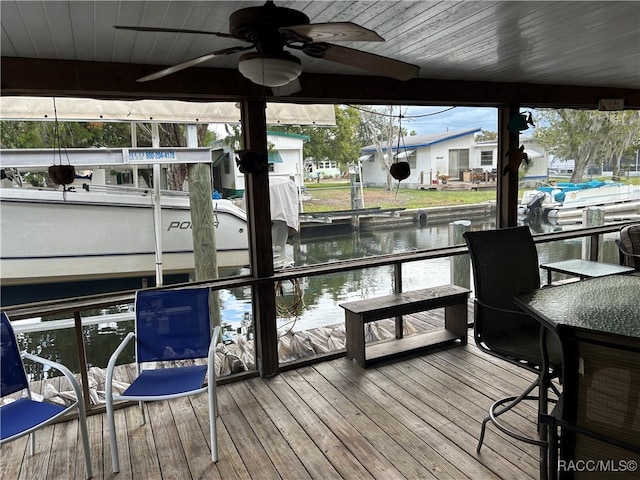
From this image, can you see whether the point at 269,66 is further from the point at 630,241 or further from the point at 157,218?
the point at 630,241

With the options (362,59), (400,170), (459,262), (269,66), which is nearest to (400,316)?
(400,170)

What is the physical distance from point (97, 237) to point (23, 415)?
10.3ft

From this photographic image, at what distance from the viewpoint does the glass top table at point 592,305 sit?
5.51 ft

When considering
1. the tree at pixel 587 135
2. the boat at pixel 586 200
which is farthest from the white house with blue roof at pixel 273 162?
the boat at pixel 586 200

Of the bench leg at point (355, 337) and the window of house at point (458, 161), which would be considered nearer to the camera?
the bench leg at point (355, 337)

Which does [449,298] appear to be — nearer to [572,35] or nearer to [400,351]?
[400,351]

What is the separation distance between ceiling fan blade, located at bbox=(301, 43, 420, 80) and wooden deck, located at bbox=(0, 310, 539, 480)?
1815mm

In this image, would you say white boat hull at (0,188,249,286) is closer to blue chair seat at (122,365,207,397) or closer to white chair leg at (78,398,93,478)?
blue chair seat at (122,365,207,397)

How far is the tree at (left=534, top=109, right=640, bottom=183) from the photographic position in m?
4.87

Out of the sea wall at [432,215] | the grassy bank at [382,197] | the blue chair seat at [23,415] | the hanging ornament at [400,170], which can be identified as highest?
the hanging ornament at [400,170]

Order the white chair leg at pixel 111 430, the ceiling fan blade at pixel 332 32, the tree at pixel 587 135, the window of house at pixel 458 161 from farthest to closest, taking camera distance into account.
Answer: the tree at pixel 587 135
the window of house at pixel 458 161
the white chair leg at pixel 111 430
the ceiling fan blade at pixel 332 32

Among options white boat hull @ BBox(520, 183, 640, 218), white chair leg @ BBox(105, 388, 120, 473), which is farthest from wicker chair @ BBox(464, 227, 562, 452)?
white boat hull @ BBox(520, 183, 640, 218)

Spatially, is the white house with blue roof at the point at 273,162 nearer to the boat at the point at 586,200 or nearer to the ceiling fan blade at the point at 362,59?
the ceiling fan blade at the point at 362,59

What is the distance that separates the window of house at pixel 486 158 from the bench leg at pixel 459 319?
1.52 metres
